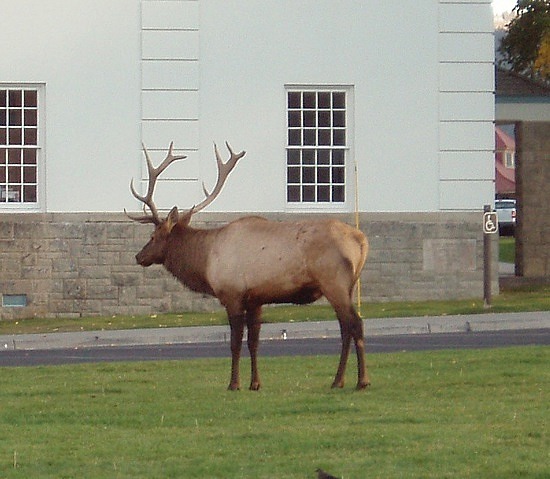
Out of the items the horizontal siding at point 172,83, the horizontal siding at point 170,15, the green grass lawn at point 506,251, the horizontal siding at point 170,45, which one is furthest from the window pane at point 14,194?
the green grass lawn at point 506,251

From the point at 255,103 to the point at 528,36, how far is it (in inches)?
285

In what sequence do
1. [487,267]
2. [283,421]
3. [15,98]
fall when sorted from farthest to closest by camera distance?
[15,98]
[487,267]
[283,421]

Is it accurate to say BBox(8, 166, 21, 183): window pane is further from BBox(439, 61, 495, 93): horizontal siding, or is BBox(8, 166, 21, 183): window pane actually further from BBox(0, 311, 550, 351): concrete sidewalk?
BBox(439, 61, 495, 93): horizontal siding

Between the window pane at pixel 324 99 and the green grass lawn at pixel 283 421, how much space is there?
31.0 ft

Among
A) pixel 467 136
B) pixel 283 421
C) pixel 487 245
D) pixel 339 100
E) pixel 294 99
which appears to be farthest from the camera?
pixel 467 136

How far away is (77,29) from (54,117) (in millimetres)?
1420

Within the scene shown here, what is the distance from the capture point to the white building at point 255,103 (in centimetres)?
2400

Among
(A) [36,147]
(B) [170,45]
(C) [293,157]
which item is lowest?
(C) [293,157]

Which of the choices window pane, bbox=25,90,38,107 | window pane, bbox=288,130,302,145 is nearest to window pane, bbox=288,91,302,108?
window pane, bbox=288,130,302,145

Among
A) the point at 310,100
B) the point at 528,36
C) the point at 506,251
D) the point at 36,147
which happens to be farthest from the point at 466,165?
the point at 506,251

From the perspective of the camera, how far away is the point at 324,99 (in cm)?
2470

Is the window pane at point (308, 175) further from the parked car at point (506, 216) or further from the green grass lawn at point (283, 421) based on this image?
the parked car at point (506, 216)

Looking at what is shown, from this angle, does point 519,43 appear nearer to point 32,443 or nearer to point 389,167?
point 389,167

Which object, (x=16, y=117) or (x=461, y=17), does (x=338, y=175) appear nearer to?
(x=461, y=17)
